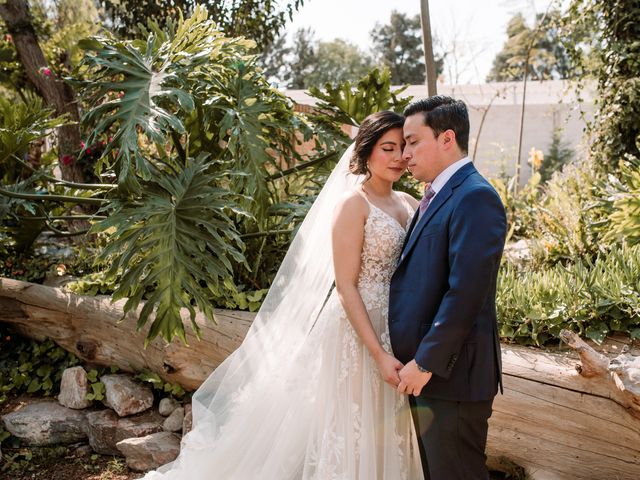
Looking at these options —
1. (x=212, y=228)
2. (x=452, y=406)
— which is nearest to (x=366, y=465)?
(x=452, y=406)

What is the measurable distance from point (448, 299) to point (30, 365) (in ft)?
14.4

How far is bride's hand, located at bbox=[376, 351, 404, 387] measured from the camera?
2.29 meters

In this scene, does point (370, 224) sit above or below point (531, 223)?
above

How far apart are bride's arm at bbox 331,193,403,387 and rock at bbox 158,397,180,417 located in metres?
2.43

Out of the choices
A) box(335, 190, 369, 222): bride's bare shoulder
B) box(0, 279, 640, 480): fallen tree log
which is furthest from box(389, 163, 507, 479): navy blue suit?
box(0, 279, 640, 480): fallen tree log

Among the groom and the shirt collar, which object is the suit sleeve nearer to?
the groom

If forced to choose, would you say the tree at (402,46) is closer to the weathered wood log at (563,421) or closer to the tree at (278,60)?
the tree at (278,60)

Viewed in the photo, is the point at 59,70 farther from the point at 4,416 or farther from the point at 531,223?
the point at 531,223

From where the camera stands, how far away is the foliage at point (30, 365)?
16.3 ft

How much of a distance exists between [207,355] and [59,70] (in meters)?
5.46

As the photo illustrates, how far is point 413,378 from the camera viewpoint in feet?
7.08

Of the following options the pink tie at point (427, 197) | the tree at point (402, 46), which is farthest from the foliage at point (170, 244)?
the tree at point (402, 46)

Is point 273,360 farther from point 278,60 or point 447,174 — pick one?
point 278,60

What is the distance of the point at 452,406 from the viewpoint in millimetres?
2186
